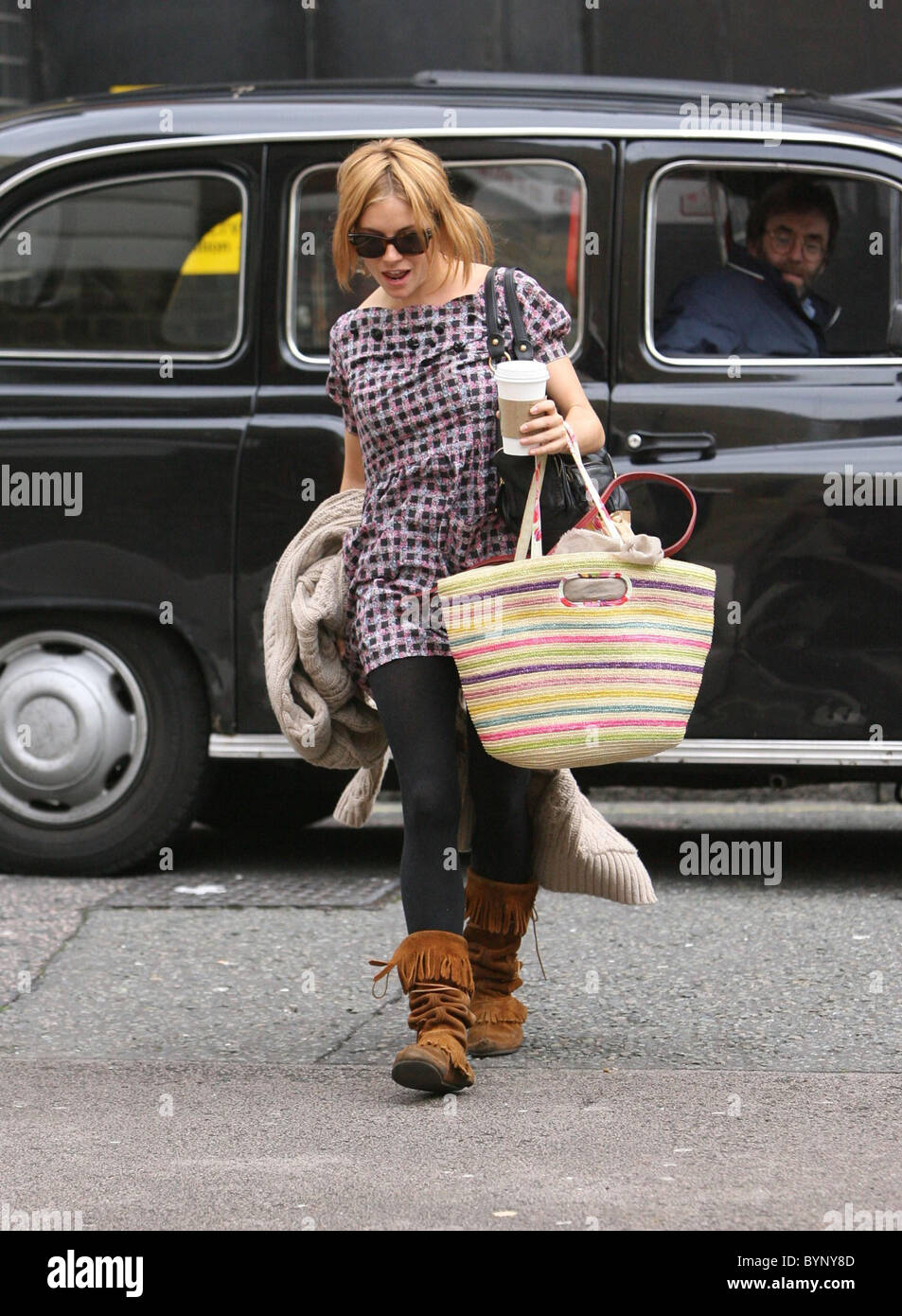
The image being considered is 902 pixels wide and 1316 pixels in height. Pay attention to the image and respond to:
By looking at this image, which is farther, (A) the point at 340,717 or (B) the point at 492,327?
(A) the point at 340,717

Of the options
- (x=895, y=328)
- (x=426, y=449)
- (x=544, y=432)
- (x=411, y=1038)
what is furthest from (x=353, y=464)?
(x=895, y=328)

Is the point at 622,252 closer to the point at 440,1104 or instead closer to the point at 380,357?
the point at 380,357

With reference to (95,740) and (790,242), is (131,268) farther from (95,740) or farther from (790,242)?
(790,242)

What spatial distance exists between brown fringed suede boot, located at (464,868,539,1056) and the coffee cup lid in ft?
3.66

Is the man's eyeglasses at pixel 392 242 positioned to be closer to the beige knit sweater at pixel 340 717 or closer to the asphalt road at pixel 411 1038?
the beige knit sweater at pixel 340 717

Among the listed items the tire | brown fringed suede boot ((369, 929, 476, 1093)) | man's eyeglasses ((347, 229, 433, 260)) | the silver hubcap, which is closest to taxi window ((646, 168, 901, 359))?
the tire

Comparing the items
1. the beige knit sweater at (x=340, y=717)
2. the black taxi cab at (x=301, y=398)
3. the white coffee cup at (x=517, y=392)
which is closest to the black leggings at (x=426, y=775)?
the beige knit sweater at (x=340, y=717)

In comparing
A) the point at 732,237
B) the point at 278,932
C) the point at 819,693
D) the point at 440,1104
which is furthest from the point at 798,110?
the point at 440,1104

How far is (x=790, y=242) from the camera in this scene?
6168 mm

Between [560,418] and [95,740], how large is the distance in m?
2.64

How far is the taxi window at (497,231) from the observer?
610 centimetres

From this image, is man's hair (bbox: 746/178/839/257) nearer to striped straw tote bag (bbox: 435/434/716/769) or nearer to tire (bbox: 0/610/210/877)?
tire (bbox: 0/610/210/877)

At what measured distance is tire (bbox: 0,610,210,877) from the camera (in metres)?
6.21

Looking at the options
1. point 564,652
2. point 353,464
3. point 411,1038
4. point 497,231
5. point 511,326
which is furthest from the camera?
point 497,231
